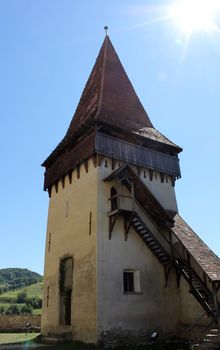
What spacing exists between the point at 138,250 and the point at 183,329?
4.29 meters

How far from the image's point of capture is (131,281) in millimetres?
16219

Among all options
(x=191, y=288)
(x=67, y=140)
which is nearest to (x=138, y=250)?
(x=191, y=288)

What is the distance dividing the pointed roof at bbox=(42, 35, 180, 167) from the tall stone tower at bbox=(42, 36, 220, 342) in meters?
0.13

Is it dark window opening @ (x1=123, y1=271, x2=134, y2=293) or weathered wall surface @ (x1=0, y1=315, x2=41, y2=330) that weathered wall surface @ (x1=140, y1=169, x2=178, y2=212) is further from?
weathered wall surface @ (x1=0, y1=315, x2=41, y2=330)

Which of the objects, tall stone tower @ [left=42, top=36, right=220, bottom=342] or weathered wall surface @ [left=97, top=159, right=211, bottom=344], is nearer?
weathered wall surface @ [left=97, top=159, right=211, bottom=344]

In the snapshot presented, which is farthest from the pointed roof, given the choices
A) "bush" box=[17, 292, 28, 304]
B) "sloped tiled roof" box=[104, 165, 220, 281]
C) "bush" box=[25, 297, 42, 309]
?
"bush" box=[17, 292, 28, 304]

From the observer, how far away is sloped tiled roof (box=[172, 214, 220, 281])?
14048 millimetres

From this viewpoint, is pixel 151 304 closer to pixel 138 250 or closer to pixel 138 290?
pixel 138 290

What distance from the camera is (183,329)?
1603cm

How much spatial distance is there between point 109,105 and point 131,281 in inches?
413

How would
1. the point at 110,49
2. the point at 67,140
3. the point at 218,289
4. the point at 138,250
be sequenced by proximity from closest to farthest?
the point at 218,289 < the point at 138,250 < the point at 67,140 < the point at 110,49

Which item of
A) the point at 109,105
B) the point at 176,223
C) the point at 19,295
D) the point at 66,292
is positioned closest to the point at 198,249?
the point at 176,223

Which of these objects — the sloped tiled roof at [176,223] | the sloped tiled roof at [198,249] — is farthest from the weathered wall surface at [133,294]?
the sloped tiled roof at [198,249]

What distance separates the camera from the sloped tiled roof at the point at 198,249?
1405 centimetres
